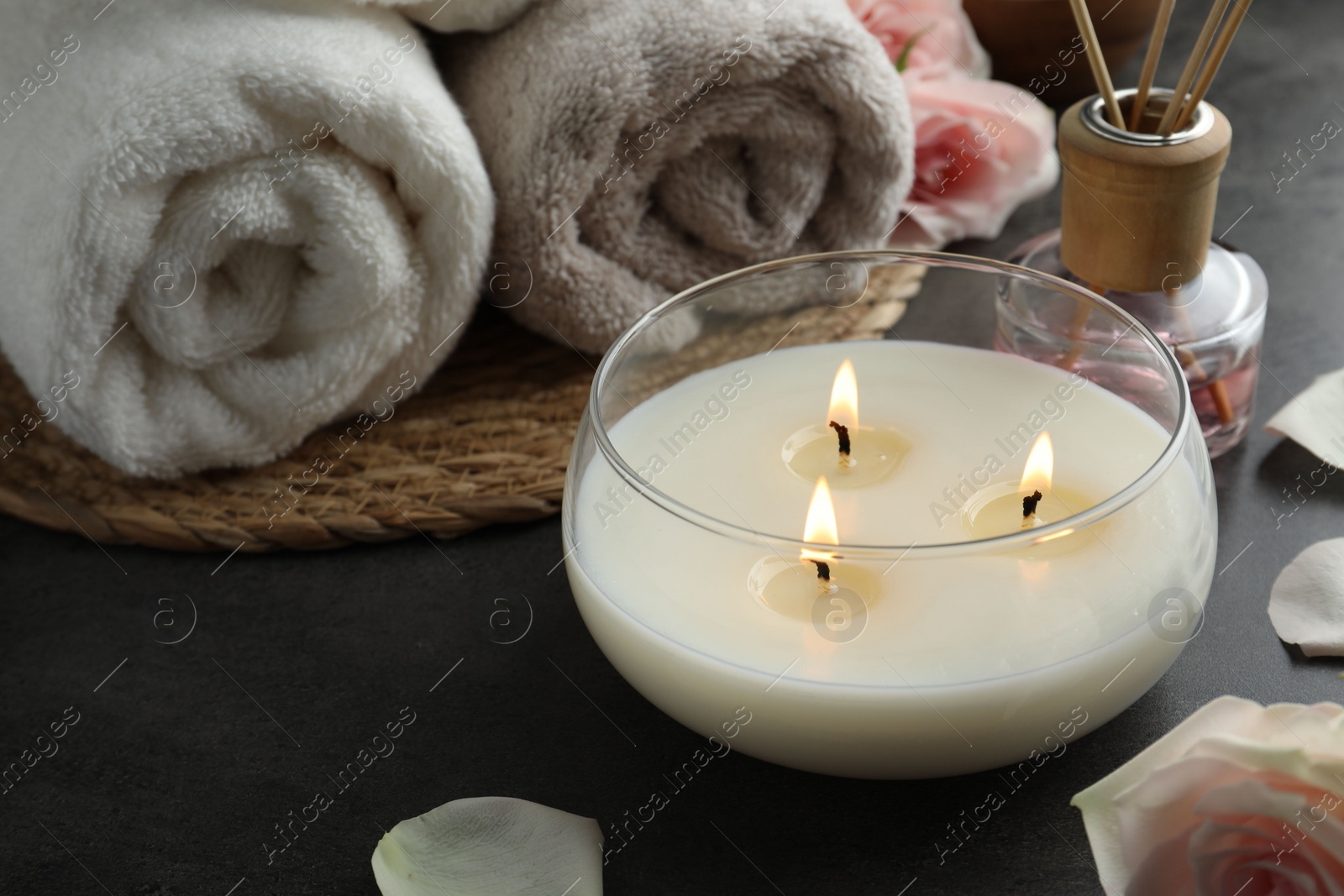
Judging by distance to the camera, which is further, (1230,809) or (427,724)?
(427,724)

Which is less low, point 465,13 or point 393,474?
point 465,13

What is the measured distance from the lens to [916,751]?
39 cm

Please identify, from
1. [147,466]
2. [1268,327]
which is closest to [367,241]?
[147,466]

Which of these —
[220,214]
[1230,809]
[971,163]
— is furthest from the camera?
[971,163]

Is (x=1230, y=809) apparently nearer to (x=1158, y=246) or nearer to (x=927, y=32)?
(x=1158, y=246)

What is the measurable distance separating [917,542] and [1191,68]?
9.7 inches

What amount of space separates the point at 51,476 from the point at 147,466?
0.06 m

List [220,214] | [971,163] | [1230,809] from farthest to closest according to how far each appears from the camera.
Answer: [971,163] → [220,214] → [1230,809]

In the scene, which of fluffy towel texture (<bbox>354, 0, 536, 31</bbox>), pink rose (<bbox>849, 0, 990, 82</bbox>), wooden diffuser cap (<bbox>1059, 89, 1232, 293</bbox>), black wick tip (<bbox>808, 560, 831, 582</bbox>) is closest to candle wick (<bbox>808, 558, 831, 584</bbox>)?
black wick tip (<bbox>808, 560, 831, 582</bbox>)

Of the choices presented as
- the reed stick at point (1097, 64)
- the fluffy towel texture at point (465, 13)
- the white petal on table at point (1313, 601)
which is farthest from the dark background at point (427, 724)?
the fluffy towel texture at point (465, 13)

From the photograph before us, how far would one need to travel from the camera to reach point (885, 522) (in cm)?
44

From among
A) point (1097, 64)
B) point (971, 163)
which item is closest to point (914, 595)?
point (1097, 64)

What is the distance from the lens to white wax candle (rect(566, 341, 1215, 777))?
378mm

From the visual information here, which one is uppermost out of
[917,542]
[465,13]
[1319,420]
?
[465,13]
